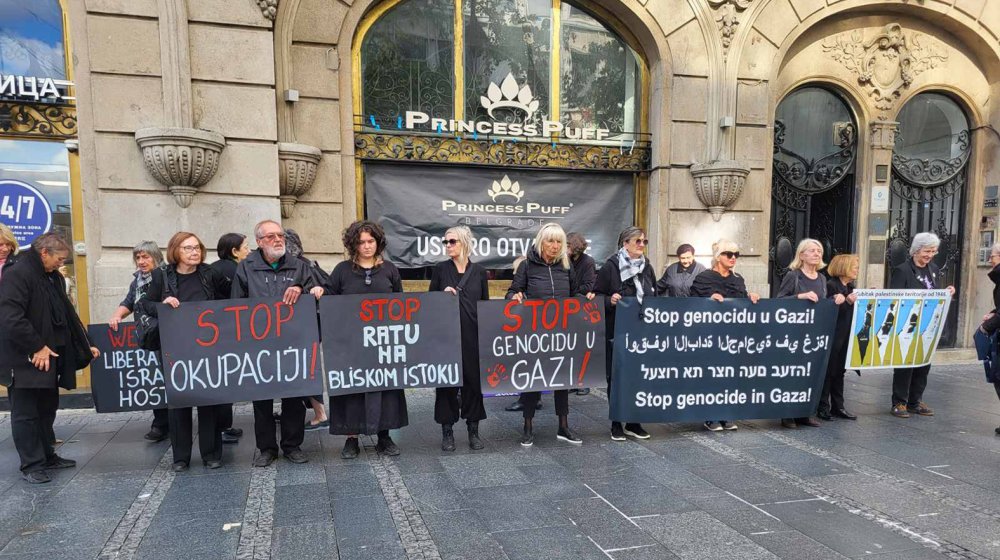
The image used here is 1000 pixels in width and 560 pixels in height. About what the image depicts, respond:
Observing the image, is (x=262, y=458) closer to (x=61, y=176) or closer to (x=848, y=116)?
(x=61, y=176)

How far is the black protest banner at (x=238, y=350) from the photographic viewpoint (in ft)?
13.7

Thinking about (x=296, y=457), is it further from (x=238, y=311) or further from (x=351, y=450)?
(x=238, y=311)

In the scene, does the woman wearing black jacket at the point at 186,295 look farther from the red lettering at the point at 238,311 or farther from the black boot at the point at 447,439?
the black boot at the point at 447,439

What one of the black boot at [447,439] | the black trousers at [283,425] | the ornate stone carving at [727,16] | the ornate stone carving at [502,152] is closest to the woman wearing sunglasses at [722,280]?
the black boot at [447,439]

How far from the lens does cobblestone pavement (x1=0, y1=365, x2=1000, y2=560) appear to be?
3.11m

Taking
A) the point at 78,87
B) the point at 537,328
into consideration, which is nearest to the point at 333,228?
the point at 78,87

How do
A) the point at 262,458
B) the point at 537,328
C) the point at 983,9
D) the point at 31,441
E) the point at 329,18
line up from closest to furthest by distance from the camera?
1. the point at 31,441
2. the point at 262,458
3. the point at 537,328
4. the point at 329,18
5. the point at 983,9

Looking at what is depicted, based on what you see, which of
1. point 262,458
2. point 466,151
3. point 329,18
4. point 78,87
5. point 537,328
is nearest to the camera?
point 262,458

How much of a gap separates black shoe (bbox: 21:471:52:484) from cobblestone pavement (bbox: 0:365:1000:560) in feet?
0.22

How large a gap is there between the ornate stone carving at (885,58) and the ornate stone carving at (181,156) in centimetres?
926

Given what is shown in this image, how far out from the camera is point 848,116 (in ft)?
30.5

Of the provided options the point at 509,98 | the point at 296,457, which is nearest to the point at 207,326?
the point at 296,457

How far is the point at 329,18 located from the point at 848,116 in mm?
8363

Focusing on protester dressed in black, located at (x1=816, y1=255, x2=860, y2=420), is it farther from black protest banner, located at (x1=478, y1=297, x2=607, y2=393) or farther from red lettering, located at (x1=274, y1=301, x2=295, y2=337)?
red lettering, located at (x1=274, y1=301, x2=295, y2=337)
